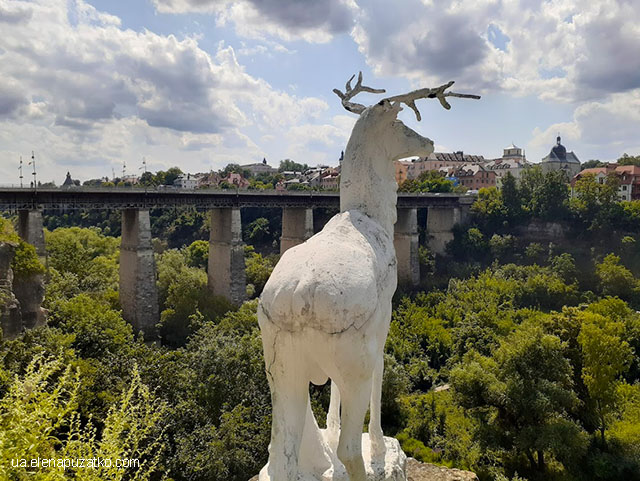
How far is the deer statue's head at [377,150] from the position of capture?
726 cm

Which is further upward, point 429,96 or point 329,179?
point 329,179

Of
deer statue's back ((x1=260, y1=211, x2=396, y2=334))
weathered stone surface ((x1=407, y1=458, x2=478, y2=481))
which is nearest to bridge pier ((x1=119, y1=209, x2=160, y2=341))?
weathered stone surface ((x1=407, y1=458, x2=478, y2=481))

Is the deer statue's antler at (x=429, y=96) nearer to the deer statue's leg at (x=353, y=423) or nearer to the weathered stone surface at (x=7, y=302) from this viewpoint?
the deer statue's leg at (x=353, y=423)

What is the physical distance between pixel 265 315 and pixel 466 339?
2212 cm

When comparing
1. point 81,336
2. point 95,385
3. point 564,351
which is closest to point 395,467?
point 95,385

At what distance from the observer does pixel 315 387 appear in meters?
17.3

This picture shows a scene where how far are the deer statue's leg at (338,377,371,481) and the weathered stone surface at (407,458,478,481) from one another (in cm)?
428

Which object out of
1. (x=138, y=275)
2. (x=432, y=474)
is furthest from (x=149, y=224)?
(x=432, y=474)

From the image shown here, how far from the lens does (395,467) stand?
23.6 ft

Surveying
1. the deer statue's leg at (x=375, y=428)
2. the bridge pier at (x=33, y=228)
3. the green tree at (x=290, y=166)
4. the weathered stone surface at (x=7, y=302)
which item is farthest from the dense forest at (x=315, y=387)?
the green tree at (x=290, y=166)

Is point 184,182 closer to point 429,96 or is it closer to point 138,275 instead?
point 138,275

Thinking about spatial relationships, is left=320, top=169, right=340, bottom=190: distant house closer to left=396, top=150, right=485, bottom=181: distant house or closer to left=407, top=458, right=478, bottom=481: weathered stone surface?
left=396, top=150, right=485, bottom=181: distant house

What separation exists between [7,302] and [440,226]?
1566 inches

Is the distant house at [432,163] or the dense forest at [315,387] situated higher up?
the distant house at [432,163]
